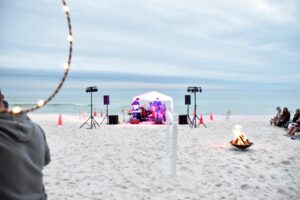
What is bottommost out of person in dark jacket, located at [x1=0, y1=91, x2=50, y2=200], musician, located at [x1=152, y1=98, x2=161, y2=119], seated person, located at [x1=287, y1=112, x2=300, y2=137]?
seated person, located at [x1=287, y1=112, x2=300, y2=137]

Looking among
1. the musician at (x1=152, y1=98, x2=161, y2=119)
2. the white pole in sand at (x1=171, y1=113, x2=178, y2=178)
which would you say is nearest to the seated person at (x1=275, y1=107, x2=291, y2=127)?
the musician at (x1=152, y1=98, x2=161, y2=119)

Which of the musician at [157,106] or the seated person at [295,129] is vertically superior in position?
the musician at [157,106]

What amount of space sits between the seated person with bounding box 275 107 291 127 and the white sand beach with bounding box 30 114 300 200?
4.98 m

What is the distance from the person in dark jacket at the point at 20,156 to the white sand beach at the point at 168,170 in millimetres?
4135

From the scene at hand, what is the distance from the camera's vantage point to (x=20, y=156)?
71.3 inches

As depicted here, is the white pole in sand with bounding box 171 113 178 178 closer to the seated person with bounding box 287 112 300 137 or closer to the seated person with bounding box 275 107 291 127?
the seated person with bounding box 287 112 300 137

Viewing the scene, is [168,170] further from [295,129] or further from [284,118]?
[284,118]

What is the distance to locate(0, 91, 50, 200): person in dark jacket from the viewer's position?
1733 millimetres

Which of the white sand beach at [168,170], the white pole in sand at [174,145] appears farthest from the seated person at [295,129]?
the white pole in sand at [174,145]

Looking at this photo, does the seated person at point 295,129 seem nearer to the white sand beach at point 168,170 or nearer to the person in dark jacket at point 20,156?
the white sand beach at point 168,170

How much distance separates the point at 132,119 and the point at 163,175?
12.1 m

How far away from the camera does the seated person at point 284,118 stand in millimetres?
17156

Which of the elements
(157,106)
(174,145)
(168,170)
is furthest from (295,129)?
(157,106)

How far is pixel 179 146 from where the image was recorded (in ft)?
36.6
